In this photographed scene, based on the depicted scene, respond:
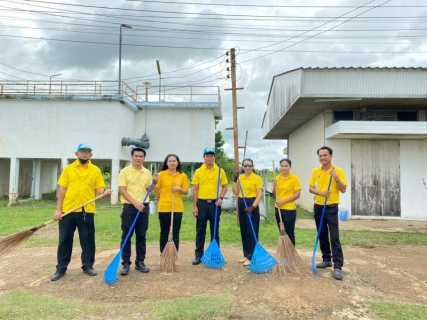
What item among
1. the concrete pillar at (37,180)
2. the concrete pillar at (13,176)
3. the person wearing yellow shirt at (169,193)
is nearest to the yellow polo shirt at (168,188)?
the person wearing yellow shirt at (169,193)

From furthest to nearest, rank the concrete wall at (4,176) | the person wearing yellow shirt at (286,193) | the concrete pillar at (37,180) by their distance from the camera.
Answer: the concrete wall at (4,176)
the concrete pillar at (37,180)
the person wearing yellow shirt at (286,193)

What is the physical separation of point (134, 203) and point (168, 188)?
0.60m

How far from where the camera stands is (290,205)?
4.76 m

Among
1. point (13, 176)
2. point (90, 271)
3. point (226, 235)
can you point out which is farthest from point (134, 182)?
point (13, 176)

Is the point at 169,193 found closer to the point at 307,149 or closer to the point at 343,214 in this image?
the point at 343,214

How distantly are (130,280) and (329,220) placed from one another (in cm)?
296

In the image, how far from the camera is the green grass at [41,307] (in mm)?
3070

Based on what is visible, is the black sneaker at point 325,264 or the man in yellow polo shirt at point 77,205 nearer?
the man in yellow polo shirt at point 77,205

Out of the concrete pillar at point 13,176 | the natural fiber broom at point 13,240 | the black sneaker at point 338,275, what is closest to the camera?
the natural fiber broom at point 13,240

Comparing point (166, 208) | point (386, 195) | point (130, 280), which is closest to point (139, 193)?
point (166, 208)

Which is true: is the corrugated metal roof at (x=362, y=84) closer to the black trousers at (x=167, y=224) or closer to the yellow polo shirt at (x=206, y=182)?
the yellow polo shirt at (x=206, y=182)

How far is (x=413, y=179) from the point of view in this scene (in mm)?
10281

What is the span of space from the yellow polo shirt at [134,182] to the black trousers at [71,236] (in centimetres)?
→ 58

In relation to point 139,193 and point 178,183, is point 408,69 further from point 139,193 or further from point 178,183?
point 139,193
